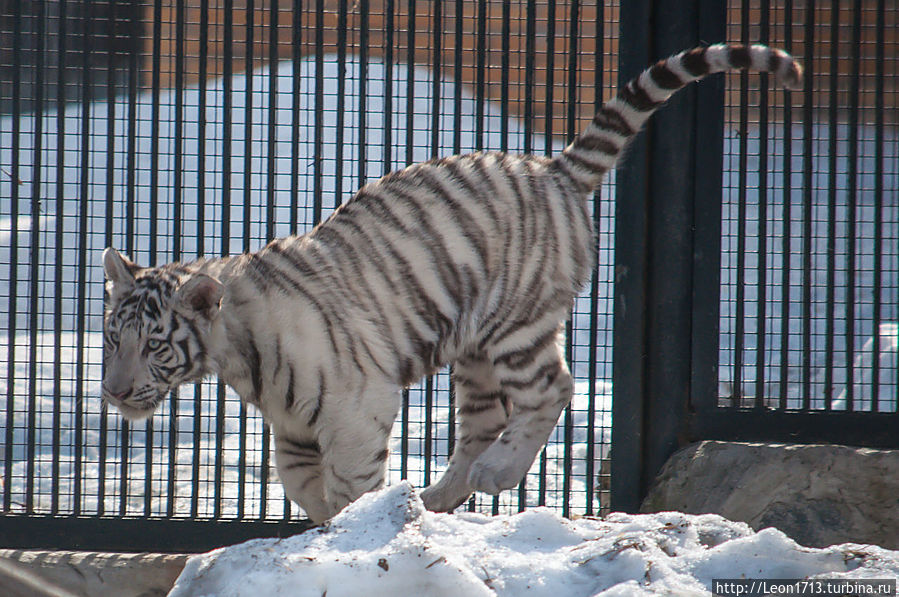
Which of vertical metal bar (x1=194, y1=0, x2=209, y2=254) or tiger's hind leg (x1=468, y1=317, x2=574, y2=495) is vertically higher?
vertical metal bar (x1=194, y1=0, x2=209, y2=254)

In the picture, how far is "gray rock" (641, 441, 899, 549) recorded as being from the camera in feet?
10.5

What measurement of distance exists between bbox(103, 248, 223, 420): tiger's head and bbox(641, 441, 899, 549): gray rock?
174 cm

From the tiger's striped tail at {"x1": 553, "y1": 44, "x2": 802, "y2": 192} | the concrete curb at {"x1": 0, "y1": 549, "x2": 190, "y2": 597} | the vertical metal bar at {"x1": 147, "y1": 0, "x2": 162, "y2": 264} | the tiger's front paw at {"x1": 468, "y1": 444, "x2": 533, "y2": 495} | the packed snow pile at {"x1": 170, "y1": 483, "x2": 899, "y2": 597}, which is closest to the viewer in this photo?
the packed snow pile at {"x1": 170, "y1": 483, "x2": 899, "y2": 597}

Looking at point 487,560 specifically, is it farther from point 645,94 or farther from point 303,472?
point 645,94

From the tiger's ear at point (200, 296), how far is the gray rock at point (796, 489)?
1732 mm

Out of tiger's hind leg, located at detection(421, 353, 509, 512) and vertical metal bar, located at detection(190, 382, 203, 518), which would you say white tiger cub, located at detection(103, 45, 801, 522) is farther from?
vertical metal bar, located at detection(190, 382, 203, 518)

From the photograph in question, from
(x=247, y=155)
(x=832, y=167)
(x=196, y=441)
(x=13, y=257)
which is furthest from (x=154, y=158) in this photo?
(x=832, y=167)

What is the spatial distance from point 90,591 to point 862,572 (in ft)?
8.85

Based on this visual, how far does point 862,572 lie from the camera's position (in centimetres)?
168

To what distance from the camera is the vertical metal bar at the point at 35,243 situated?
139 inches

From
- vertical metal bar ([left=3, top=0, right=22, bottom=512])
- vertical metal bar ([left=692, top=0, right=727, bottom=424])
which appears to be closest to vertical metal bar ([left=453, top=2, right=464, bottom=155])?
vertical metal bar ([left=692, top=0, right=727, bottom=424])

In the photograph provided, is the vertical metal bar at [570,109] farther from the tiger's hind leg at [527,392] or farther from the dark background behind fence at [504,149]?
the tiger's hind leg at [527,392]

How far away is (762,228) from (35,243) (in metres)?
2.71

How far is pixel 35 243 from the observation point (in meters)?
3.57
